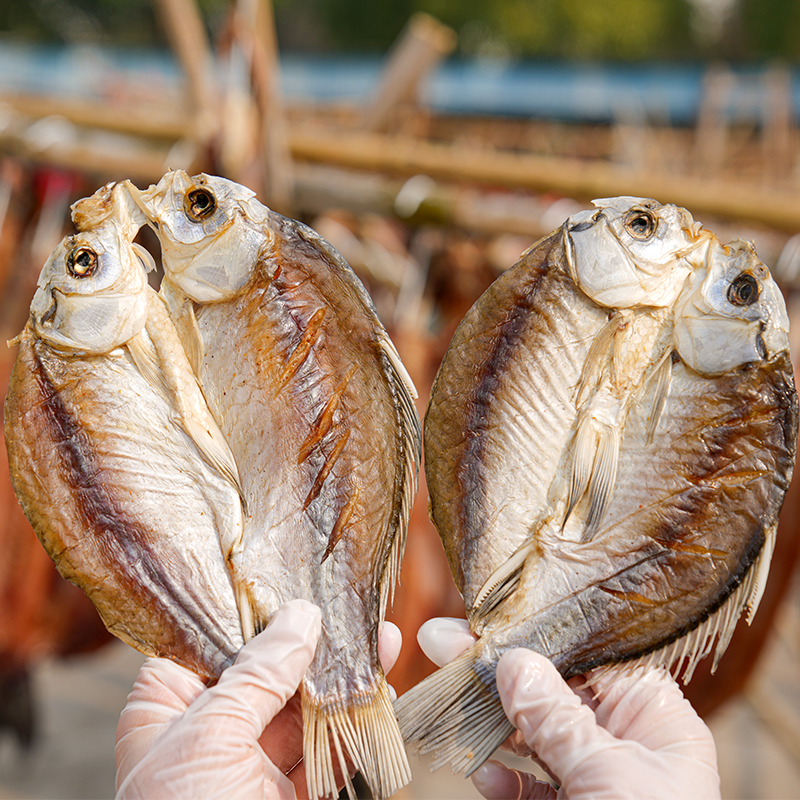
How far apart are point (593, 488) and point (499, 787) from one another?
2.91 feet

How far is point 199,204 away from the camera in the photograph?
151cm

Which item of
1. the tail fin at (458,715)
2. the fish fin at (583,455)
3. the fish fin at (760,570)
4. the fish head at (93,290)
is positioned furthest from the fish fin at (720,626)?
the fish head at (93,290)

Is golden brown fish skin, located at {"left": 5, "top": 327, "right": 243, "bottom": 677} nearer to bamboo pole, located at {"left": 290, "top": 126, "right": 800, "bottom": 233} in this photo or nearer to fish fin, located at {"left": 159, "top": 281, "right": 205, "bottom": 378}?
fish fin, located at {"left": 159, "top": 281, "right": 205, "bottom": 378}

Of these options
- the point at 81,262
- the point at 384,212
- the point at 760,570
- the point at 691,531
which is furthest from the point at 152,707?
the point at 384,212

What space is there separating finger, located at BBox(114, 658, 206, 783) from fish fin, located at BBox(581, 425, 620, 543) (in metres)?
0.96

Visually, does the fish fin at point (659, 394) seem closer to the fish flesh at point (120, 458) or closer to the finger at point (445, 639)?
the finger at point (445, 639)

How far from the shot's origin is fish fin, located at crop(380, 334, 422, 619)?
5.09ft

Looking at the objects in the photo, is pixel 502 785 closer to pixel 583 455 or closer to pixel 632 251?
pixel 583 455

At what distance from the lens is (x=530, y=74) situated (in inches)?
464

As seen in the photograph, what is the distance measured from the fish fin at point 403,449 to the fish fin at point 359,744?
0.68 ft

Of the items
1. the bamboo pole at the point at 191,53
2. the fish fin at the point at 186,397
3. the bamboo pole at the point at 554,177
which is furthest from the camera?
the bamboo pole at the point at 191,53

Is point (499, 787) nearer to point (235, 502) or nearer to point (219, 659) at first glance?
point (219, 659)

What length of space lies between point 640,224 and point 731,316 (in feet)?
0.91

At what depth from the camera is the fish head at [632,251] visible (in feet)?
4.95
